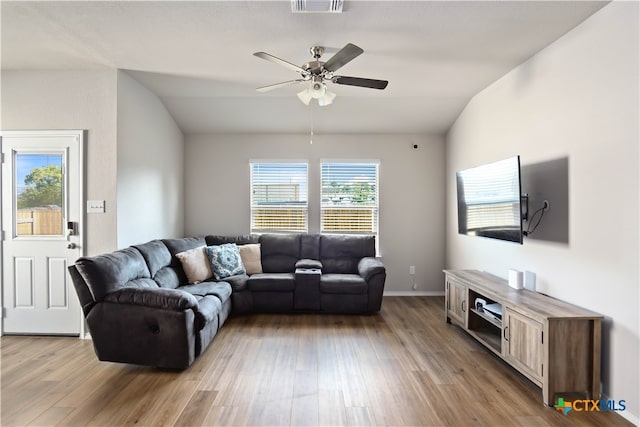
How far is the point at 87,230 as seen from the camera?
130 inches

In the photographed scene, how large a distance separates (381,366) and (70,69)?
4.19 m

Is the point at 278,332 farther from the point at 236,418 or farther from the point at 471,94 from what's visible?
the point at 471,94

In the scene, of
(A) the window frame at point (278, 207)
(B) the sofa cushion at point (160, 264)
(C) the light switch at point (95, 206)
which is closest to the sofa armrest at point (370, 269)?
(A) the window frame at point (278, 207)

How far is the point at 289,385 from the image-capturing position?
2.41 meters

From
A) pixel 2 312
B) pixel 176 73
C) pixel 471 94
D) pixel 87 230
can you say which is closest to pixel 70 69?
pixel 176 73

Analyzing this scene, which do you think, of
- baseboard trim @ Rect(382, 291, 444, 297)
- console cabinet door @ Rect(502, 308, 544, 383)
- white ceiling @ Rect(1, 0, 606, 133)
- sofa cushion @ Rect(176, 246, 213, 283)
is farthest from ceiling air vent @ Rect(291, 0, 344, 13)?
baseboard trim @ Rect(382, 291, 444, 297)

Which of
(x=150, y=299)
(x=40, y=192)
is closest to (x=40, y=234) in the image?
(x=40, y=192)

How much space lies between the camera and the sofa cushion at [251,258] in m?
4.40

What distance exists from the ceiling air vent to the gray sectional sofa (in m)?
2.36

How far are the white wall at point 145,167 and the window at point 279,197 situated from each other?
1.15 meters

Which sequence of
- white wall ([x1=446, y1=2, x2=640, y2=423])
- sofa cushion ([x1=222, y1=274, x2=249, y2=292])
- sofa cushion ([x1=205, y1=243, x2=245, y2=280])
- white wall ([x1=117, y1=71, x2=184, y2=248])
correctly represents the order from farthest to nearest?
sofa cushion ([x1=205, y1=243, x2=245, y2=280]) → sofa cushion ([x1=222, y1=274, x2=249, y2=292]) → white wall ([x1=117, y1=71, x2=184, y2=248]) → white wall ([x1=446, y1=2, x2=640, y2=423])

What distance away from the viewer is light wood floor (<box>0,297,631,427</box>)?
206 centimetres

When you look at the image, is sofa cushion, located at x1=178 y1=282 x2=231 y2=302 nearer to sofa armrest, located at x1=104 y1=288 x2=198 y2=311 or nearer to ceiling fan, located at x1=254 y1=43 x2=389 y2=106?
sofa armrest, located at x1=104 y1=288 x2=198 y2=311

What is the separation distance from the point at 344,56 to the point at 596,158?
6.42ft
